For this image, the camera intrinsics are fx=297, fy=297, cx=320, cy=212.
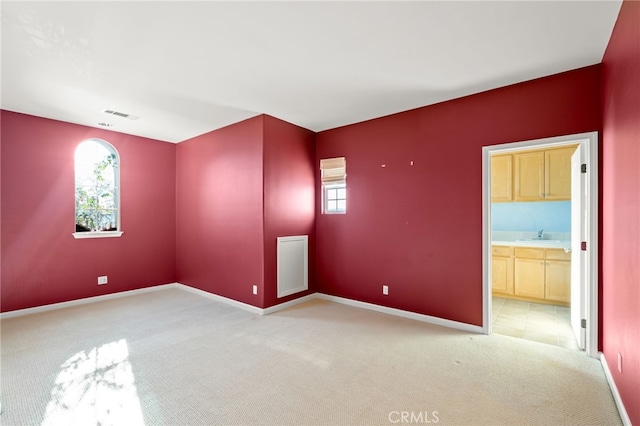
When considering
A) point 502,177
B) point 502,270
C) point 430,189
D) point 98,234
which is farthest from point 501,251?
point 98,234

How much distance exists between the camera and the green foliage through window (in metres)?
4.43

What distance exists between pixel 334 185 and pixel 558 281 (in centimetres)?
342

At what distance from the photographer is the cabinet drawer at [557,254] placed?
4059mm

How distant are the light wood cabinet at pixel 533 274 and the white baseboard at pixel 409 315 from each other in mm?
1745

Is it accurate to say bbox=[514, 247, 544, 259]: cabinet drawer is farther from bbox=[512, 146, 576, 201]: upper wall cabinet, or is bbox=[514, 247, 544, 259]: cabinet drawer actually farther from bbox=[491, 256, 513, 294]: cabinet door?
bbox=[512, 146, 576, 201]: upper wall cabinet

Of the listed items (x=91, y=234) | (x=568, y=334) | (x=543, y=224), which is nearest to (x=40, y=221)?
(x=91, y=234)

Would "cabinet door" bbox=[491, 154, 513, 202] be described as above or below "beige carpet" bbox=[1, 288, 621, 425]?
above

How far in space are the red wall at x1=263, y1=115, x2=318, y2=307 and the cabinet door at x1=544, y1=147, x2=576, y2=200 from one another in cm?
343

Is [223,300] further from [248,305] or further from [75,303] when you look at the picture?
[75,303]

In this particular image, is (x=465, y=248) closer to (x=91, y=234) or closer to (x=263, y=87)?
(x=263, y=87)

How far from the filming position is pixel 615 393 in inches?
81.2

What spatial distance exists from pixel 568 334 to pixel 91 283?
623 centimetres

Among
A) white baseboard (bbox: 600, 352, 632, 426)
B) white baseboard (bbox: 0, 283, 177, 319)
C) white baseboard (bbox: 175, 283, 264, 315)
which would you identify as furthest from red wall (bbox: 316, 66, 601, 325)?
white baseboard (bbox: 0, 283, 177, 319)
